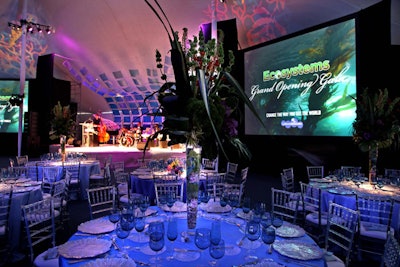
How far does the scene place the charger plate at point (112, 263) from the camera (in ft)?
5.25

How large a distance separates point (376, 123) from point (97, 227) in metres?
3.88

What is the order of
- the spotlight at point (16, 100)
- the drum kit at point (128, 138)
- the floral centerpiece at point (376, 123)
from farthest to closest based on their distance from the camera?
the drum kit at point (128, 138), the spotlight at point (16, 100), the floral centerpiece at point (376, 123)

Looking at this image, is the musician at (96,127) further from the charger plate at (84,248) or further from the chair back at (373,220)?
the charger plate at (84,248)


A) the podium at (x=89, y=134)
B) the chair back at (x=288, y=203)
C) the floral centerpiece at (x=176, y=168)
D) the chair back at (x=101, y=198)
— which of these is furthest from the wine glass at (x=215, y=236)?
the podium at (x=89, y=134)

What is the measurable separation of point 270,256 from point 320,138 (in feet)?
21.0

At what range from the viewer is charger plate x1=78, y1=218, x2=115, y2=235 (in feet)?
7.04

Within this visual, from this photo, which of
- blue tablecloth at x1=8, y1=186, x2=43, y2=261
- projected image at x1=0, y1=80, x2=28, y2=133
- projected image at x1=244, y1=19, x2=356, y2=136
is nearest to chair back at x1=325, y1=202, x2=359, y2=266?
blue tablecloth at x1=8, y1=186, x2=43, y2=261

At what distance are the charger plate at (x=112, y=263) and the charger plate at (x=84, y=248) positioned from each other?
0.43ft

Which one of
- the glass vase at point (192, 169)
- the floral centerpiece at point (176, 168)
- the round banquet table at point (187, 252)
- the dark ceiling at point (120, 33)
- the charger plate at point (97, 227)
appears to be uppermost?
the dark ceiling at point (120, 33)

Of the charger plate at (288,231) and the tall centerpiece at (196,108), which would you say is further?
the charger plate at (288,231)

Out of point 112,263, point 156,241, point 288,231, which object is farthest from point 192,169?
point 288,231

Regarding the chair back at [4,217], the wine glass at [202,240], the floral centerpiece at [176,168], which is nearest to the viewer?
the wine glass at [202,240]

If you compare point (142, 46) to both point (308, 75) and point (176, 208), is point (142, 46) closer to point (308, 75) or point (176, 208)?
point (308, 75)

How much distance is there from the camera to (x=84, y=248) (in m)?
1.85
